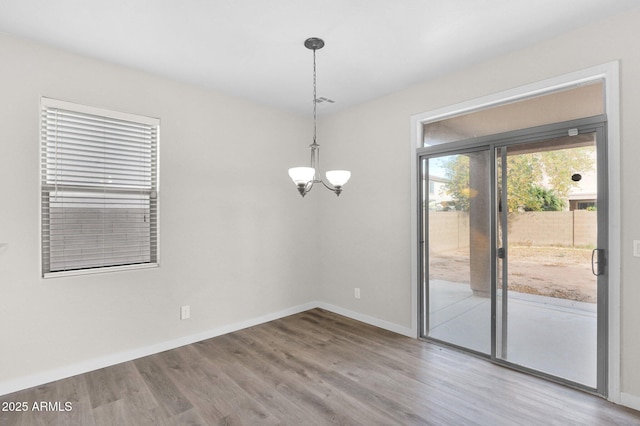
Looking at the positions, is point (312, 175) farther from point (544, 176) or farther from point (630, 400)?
point (630, 400)

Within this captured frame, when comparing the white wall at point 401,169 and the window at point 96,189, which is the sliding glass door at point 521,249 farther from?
the window at point 96,189

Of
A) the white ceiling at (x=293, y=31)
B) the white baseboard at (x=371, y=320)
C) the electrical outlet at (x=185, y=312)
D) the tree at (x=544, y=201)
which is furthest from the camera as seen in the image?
the white baseboard at (x=371, y=320)

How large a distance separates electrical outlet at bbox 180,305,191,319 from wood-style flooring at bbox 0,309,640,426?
1.00 feet

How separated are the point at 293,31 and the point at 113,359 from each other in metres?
3.19

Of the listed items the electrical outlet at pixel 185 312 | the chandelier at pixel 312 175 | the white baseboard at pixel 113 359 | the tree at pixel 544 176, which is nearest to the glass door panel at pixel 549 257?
the tree at pixel 544 176

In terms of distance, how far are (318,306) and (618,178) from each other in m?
3.54

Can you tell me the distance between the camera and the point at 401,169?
3.65m

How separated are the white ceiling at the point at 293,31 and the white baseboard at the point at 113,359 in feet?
8.65

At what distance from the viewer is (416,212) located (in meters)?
3.51

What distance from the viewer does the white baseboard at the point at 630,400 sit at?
222 centimetres

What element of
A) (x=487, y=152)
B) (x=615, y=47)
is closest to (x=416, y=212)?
(x=487, y=152)

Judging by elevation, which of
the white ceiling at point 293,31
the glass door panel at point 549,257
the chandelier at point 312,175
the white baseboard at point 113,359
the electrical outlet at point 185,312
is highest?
the white ceiling at point 293,31

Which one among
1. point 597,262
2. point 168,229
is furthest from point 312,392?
point 597,262

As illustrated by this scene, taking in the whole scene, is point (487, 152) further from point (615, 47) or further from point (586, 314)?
point (586, 314)
